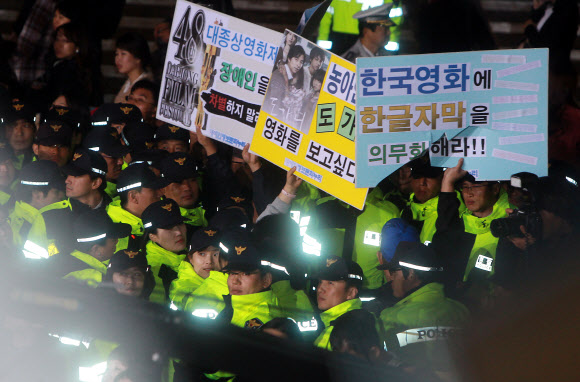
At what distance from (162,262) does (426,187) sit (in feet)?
6.48

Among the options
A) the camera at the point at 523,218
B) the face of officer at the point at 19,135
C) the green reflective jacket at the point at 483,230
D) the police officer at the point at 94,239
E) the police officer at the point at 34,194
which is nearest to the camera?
the camera at the point at 523,218

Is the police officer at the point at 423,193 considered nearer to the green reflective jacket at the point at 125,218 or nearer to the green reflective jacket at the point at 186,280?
the green reflective jacket at the point at 186,280

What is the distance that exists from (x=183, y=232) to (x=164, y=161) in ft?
2.77

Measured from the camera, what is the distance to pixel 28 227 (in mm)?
6145

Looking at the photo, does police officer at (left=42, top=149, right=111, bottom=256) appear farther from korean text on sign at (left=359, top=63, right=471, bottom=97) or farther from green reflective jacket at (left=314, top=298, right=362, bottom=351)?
korean text on sign at (left=359, top=63, right=471, bottom=97)

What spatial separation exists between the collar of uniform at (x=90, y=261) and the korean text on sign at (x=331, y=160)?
1.59m

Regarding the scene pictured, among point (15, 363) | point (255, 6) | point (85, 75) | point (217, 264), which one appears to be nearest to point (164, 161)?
point (217, 264)

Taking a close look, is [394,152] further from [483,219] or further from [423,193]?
[423,193]

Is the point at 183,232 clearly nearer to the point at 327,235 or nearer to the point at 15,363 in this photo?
the point at 327,235

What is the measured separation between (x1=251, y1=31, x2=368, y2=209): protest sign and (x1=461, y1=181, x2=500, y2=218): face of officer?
70 centimetres

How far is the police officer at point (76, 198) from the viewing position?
5773mm

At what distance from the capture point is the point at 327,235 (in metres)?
5.77

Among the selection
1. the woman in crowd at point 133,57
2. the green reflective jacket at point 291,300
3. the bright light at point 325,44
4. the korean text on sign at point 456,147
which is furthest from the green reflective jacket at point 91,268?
the bright light at point 325,44

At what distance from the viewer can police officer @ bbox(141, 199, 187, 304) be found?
19.1 ft
